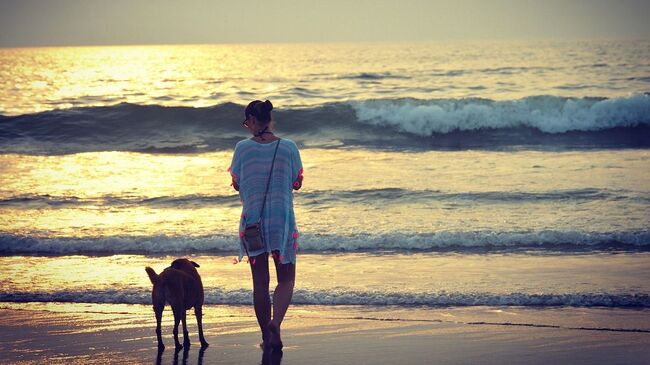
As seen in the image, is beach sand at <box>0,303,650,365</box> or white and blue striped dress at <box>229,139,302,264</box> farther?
beach sand at <box>0,303,650,365</box>

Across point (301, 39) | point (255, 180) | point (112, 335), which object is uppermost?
point (301, 39)

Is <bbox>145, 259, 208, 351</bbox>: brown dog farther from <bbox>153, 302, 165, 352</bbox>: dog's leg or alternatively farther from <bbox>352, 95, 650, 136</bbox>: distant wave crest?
<bbox>352, 95, 650, 136</bbox>: distant wave crest

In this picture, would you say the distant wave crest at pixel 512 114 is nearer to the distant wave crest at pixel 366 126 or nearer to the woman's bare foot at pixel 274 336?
the distant wave crest at pixel 366 126

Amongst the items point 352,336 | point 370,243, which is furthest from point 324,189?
point 352,336

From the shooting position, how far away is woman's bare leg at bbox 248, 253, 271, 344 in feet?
19.3

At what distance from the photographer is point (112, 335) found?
6824 mm

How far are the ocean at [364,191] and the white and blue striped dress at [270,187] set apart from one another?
85.8 inches

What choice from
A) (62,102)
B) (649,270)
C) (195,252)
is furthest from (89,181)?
(62,102)

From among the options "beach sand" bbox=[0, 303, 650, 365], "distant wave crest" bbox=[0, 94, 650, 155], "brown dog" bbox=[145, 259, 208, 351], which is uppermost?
"distant wave crest" bbox=[0, 94, 650, 155]

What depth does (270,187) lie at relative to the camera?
5.79 m

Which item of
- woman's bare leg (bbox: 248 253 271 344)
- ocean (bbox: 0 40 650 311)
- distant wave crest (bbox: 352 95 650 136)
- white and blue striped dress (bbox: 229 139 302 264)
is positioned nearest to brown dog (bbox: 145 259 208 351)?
woman's bare leg (bbox: 248 253 271 344)

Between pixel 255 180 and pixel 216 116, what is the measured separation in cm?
2023

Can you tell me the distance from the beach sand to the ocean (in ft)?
1.38

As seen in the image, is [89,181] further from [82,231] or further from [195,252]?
[195,252]
